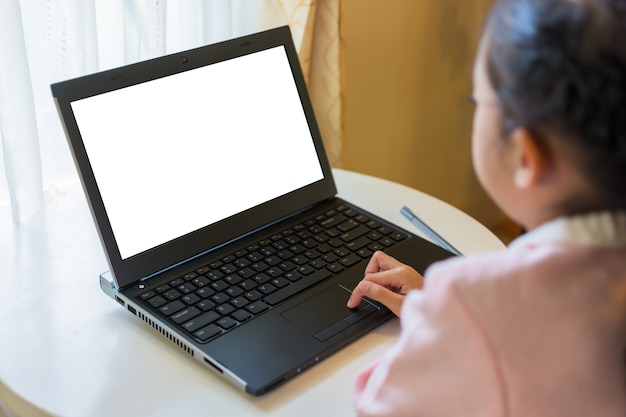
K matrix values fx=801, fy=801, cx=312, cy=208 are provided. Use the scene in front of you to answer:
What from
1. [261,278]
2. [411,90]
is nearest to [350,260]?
[261,278]

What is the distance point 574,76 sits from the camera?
562 mm

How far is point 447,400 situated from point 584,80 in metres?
0.30

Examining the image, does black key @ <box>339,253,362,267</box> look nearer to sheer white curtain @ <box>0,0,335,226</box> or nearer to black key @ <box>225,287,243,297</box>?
black key @ <box>225,287,243,297</box>

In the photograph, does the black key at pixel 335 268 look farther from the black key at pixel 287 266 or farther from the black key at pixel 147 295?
the black key at pixel 147 295

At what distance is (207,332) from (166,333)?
53 millimetres

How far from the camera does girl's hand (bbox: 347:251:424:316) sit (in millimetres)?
947

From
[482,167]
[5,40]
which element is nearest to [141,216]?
[5,40]

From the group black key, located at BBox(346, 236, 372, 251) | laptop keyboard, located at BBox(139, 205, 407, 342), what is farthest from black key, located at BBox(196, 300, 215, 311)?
black key, located at BBox(346, 236, 372, 251)

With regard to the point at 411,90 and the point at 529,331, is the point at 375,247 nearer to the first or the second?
the point at 529,331

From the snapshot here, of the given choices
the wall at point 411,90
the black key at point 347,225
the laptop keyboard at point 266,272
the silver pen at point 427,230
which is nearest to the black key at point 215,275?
the laptop keyboard at point 266,272

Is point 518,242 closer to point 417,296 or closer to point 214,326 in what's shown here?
point 417,296

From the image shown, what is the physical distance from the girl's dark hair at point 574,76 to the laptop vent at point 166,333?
46 centimetres

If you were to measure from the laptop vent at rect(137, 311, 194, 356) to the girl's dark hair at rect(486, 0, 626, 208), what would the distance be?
46cm

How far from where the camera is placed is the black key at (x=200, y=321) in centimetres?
90
